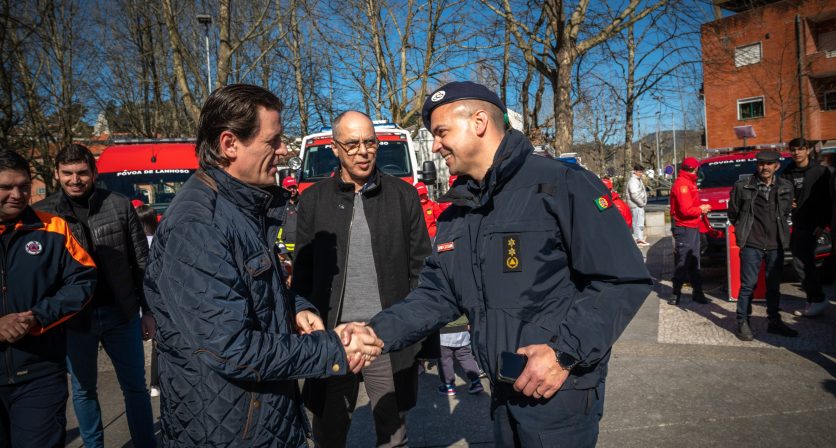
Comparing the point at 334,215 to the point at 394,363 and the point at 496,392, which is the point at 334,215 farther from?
the point at 496,392

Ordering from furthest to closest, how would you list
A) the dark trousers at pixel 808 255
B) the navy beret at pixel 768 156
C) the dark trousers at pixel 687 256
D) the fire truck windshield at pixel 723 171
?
the fire truck windshield at pixel 723 171, the dark trousers at pixel 687 256, the dark trousers at pixel 808 255, the navy beret at pixel 768 156

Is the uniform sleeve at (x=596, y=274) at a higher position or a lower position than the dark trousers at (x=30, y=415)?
higher

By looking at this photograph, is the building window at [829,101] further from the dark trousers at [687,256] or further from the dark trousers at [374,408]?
the dark trousers at [374,408]

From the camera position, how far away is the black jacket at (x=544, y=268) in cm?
186

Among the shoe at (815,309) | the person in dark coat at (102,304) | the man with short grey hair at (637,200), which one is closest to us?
the person in dark coat at (102,304)

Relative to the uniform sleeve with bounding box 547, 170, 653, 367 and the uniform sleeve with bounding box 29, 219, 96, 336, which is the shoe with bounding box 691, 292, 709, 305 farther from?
the uniform sleeve with bounding box 29, 219, 96, 336

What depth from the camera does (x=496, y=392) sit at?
209 cm

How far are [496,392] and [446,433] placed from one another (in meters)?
2.26

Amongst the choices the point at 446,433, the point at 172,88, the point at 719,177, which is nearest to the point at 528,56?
the point at 719,177

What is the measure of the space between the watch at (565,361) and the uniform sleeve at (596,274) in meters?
0.01

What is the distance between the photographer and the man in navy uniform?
1.85m

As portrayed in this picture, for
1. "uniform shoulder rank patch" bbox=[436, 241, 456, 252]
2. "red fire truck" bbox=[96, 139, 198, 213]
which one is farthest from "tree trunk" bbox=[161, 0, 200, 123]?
"uniform shoulder rank patch" bbox=[436, 241, 456, 252]

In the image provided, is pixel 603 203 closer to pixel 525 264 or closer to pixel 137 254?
pixel 525 264

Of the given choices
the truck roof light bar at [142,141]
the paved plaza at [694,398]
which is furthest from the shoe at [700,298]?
the truck roof light bar at [142,141]
